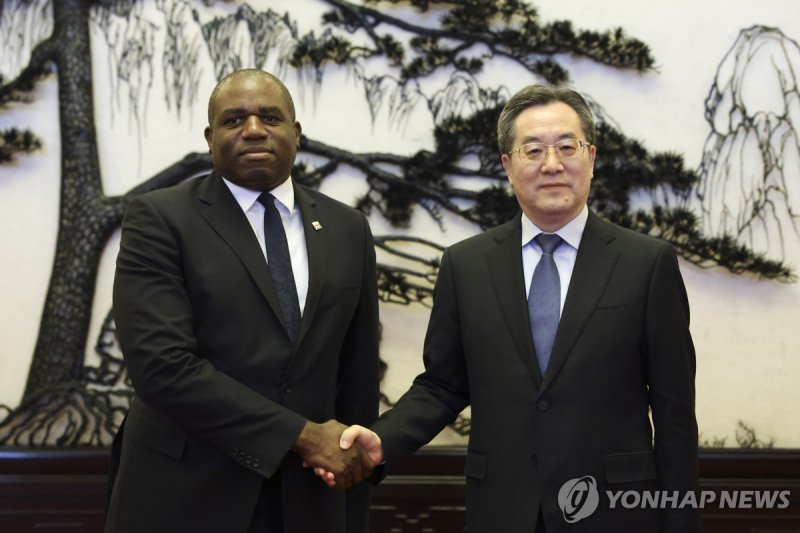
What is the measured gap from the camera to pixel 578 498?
1.67 meters

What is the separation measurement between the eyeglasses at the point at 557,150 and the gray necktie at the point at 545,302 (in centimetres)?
17

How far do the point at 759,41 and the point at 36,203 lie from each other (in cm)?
254

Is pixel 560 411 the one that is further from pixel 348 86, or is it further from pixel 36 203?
pixel 36 203

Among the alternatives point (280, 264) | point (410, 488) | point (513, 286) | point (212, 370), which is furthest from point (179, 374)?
point (410, 488)

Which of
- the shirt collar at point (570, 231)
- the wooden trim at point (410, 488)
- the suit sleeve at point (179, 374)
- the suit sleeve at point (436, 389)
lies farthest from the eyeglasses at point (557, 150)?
the wooden trim at point (410, 488)

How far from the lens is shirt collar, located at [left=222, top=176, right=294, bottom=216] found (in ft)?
6.45

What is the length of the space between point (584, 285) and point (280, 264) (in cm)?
66

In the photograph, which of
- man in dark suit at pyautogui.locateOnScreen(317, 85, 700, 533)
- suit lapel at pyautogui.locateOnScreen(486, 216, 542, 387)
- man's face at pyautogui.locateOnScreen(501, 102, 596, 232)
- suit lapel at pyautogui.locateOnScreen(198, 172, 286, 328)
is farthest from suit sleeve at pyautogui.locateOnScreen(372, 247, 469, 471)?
suit lapel at pyautogui.locateOnScreen(198, 172, 286, 328)

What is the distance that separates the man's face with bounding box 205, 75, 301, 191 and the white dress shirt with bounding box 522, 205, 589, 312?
0.58 m

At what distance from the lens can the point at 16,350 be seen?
113 inches

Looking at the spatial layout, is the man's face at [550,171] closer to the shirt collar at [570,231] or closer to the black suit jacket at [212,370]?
the shirt collar at [570,231]

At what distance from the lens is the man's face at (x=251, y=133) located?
1929 mm

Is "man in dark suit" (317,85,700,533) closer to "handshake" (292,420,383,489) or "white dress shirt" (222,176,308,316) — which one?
"handshake" (292,420,383,489)

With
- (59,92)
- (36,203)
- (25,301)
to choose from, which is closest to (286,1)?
(59,92)
